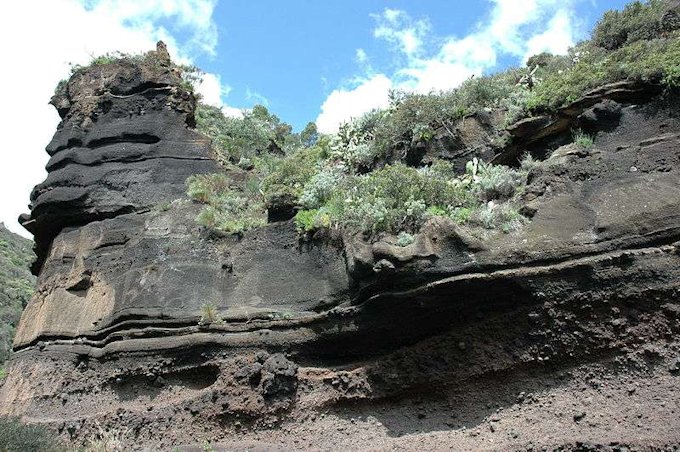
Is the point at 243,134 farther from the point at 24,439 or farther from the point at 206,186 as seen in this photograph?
the point at 24,439

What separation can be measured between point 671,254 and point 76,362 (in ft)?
36.0

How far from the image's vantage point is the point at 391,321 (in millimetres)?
9008

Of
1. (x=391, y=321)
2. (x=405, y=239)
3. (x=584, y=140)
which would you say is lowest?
(x=391, y=321)

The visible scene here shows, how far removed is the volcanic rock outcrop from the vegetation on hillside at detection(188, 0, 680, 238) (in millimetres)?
390

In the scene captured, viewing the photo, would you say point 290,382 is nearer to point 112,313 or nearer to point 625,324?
point 112,313

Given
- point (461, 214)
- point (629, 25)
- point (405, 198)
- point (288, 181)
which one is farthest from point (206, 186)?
point (629, 25)

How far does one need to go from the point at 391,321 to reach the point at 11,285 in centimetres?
3909

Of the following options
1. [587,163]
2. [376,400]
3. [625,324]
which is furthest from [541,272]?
[376,400]

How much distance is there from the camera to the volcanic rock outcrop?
24.5ft

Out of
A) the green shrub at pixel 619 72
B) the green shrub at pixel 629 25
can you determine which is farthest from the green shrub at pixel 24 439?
the green shrub at pixel 629 25

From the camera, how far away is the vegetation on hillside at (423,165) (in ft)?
31.6

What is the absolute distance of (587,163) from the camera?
8828 millimetres

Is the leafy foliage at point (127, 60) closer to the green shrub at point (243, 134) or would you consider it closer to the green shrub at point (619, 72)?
the green shrub at point (243, 134)

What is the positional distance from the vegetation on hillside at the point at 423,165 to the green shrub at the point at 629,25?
0.08 ft
